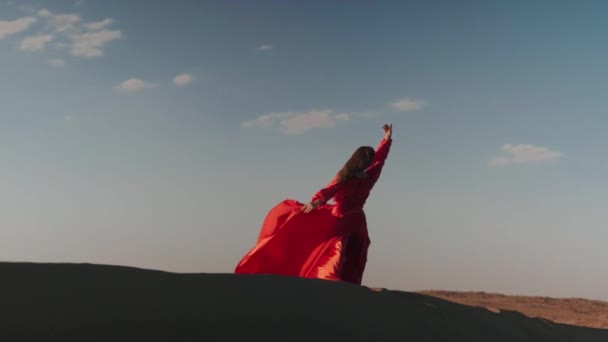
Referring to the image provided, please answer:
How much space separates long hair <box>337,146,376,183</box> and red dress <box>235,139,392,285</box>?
76mm

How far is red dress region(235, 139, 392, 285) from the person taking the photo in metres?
8.83

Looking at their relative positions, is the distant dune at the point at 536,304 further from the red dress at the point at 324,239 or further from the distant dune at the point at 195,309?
the distant dune at the point at 195,309

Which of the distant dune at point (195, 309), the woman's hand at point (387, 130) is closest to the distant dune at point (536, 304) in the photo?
the woman's hand at point (387, 130)

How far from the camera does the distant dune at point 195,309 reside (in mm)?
3961

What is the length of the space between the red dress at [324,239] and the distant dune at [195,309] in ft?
8.69

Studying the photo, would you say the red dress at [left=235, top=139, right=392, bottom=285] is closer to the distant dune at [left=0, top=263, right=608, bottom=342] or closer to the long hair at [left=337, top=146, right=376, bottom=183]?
the long hair at [left=337, top=146, right=376, bottom=183]

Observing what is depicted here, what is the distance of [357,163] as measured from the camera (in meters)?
9.01

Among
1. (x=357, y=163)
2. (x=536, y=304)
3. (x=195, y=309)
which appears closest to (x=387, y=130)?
(x=357, y=163)

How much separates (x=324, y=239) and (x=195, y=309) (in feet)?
15.1

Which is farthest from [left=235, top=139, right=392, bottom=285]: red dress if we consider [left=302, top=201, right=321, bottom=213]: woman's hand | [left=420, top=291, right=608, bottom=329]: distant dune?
[left=420, top=291, right=608, bottom=329]: distant dune

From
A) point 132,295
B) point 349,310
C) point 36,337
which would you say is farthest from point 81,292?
point 349,310

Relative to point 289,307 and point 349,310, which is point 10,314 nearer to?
point 289,307

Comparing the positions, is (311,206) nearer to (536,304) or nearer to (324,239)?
(324,239)

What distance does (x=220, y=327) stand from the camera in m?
4.33
